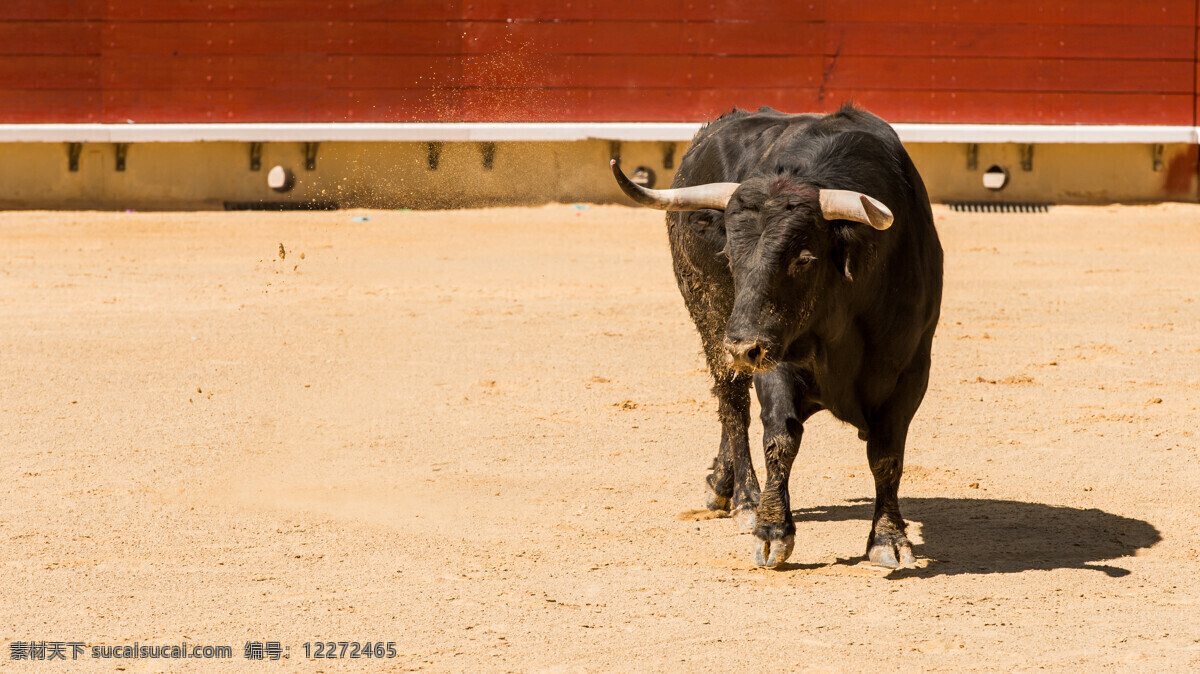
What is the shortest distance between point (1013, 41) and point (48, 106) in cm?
869

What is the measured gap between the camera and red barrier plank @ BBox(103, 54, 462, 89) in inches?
503

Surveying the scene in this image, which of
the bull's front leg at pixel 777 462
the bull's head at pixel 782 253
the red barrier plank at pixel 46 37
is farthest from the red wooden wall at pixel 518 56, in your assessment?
the bull's head at pixel 782 253

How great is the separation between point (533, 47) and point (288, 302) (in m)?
5.03

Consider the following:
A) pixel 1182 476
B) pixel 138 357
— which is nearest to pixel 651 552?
pixel 1182 476

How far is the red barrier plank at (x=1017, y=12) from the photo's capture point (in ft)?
42.0

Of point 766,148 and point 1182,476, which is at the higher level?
point 766,148

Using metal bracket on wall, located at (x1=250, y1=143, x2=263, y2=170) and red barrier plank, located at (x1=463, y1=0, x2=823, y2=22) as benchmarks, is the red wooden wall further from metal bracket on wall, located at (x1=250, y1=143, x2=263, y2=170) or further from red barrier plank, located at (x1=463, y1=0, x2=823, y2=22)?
metal bracket on wall, located at (x1=250, y1=143, x2=263, y2=170)

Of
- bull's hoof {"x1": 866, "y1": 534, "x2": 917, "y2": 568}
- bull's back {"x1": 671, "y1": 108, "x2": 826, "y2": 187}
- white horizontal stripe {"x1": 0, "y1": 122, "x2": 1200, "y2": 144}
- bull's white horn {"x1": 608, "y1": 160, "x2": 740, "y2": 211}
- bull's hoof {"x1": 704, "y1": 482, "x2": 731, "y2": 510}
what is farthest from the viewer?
white horizontal stripe {"x1": 0, "y1": 122, "x2": 1200, "y2": 144}

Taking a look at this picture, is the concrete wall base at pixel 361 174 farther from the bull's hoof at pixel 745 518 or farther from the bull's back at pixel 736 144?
the bull's hoof at pixel 745 518

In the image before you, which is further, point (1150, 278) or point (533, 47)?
point (533, 47)

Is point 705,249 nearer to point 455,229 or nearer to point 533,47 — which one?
point 455,229

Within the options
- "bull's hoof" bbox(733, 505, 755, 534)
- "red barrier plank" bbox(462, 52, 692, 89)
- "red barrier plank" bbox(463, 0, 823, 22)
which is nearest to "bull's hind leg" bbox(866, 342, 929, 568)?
"bull's hoof" bbox(733, 505, 755, 534)

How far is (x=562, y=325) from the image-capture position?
7.80 m

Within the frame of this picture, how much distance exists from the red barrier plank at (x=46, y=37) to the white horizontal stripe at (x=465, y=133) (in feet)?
2.36
